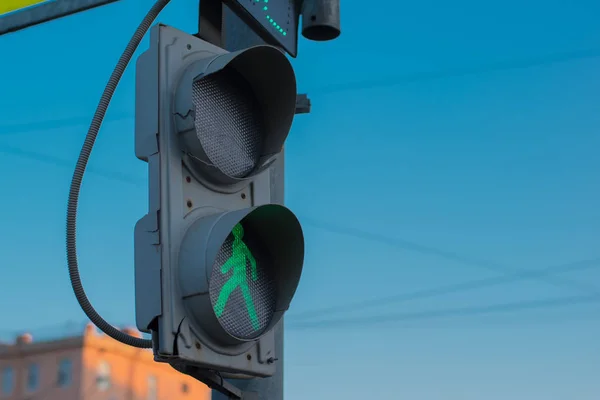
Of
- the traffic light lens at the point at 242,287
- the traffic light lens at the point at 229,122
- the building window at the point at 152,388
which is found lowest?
the building window at the point at 152,388

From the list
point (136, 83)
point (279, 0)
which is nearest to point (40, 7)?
point (279, 0)

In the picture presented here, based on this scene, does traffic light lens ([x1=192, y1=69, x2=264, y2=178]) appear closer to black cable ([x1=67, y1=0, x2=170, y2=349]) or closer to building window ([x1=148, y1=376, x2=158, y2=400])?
black cable ([x1=67, y1=0, x2=170, y2=349])

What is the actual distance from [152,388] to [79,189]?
4400cm

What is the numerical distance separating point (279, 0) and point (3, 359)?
42066 mm

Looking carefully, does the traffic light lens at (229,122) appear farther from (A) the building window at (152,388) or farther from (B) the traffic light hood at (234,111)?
(A) the building window at (152,388)

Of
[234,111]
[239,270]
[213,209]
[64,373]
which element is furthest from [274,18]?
[64,373]

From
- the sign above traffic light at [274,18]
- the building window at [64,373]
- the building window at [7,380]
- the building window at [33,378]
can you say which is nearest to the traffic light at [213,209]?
the sign above traffic light at [274,18]

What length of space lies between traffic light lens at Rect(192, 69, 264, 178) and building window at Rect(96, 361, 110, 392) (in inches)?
1656

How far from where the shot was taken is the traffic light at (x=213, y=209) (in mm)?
2088

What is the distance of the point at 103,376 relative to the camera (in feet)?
144

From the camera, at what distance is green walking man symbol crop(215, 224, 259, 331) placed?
7.16 ft

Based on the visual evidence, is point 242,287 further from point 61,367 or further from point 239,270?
point 61,367

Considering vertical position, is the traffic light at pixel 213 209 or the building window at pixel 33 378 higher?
the traffic light at pixel 213 209

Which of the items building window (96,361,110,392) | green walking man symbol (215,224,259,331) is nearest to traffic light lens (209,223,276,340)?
green walking man symbol (215,224,259,331)
